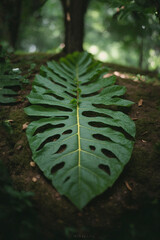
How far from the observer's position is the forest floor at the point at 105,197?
1120mm

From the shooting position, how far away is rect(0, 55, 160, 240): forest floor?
44.1 inches

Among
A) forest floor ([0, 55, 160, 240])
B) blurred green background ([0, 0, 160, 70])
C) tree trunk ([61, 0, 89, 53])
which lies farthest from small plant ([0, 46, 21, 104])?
blurred green background ([0, 0, 160, 70])

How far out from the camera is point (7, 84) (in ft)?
7.63

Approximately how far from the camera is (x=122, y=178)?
59.9 inches

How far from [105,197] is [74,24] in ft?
11.8

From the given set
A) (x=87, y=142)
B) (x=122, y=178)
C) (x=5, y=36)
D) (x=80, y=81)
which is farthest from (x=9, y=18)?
(x=122, y=178)

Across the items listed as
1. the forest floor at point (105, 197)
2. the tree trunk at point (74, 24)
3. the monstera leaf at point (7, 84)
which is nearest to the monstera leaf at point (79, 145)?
the forest floor at point (105, 197)

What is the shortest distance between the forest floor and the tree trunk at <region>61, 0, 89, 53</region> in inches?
94.1

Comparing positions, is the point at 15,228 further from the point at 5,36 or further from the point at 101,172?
the point at 5,36

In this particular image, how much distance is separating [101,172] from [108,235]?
1.36ft

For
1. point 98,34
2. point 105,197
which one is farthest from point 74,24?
point 98,34

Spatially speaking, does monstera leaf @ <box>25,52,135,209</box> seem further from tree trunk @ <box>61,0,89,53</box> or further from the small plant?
tree trunk @ <box>61,0,89,53</box>

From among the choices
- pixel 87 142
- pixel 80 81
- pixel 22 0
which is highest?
pixel 22 0

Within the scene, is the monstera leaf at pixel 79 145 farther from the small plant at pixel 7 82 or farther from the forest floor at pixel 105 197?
the small plant at pixel 7 82
